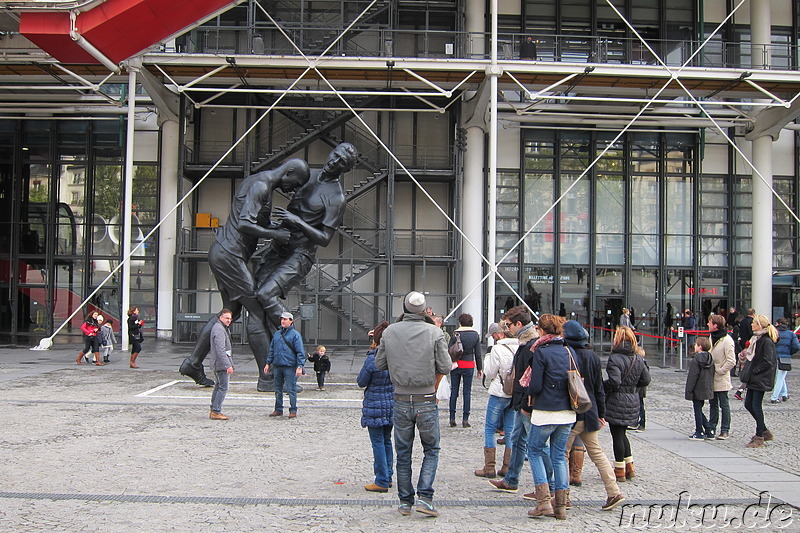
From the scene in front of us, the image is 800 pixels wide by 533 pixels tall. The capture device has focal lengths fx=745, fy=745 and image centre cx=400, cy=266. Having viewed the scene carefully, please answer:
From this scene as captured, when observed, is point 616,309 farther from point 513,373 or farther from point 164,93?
point 513,373

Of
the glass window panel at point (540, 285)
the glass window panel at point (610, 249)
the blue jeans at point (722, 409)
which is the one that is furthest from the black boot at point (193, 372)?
the glass window panel at point (610, 249)

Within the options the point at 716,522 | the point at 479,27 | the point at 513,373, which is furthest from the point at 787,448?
the point at 479,27

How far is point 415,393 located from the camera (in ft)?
19.4

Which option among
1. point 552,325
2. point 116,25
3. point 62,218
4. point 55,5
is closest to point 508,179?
point 116,25

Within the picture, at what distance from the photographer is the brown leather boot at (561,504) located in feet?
19.4

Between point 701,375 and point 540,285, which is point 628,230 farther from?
point 701,375

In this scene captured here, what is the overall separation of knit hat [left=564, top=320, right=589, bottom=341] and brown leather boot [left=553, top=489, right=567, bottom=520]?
1.31 meters

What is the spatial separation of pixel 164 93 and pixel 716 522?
21.7m

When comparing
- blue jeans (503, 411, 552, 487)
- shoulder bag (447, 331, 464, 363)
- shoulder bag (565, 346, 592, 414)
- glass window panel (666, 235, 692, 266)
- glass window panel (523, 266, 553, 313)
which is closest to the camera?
shoulder bag (565, 346, 592, 414)

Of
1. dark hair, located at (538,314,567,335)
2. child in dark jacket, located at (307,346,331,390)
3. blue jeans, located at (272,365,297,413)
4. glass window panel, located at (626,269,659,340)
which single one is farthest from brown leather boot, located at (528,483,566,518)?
glass window panel, located at (626,269,659,340)

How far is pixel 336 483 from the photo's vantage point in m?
6.93

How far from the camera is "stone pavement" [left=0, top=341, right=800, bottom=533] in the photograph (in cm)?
583

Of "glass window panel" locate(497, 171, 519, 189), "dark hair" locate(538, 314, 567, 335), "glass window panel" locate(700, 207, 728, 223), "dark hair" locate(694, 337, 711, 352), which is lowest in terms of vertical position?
"dark hair" locate(694, 337, 711, 352)

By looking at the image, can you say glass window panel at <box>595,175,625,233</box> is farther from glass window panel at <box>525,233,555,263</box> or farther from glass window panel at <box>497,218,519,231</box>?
glass window panel at <box>497,218,519,231</box>
